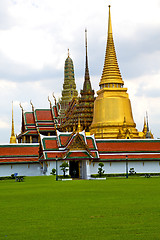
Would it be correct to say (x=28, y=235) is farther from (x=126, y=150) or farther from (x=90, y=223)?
(x=126, y=150)

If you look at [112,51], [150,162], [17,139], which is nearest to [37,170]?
[150,162]

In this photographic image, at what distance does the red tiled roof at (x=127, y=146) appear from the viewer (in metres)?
43.6

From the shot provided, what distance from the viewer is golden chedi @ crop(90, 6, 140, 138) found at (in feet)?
183

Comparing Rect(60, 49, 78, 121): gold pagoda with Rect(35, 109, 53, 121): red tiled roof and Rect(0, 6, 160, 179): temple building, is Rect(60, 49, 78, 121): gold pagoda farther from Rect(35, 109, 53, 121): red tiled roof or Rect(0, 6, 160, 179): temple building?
Rect(35, 109, 53, 121): red tiled roof

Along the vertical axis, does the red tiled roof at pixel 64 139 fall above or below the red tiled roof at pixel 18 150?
above

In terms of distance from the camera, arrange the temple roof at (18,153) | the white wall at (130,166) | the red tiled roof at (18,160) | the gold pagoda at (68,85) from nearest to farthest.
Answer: the white wall at (130,166) < the red tiled roof at (18,160) < the temple roof at (18,153) < the gold pagoda at (68,85)

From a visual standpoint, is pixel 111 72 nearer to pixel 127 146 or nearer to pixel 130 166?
pixel 127 146

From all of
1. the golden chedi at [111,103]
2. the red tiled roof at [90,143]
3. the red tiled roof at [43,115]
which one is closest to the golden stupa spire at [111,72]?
the golden chedi at [111,103]

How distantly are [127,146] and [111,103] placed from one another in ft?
44.3

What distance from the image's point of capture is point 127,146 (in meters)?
44.4

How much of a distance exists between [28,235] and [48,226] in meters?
1.08

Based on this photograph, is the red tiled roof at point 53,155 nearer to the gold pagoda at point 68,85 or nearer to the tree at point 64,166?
the tree at point 64,166

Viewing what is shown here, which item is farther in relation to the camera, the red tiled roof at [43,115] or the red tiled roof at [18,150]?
the red tiled roof at [43,115]

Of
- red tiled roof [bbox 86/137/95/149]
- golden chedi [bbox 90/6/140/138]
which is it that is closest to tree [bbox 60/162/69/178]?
red tiled roof [bbox 86/137/95/149]
